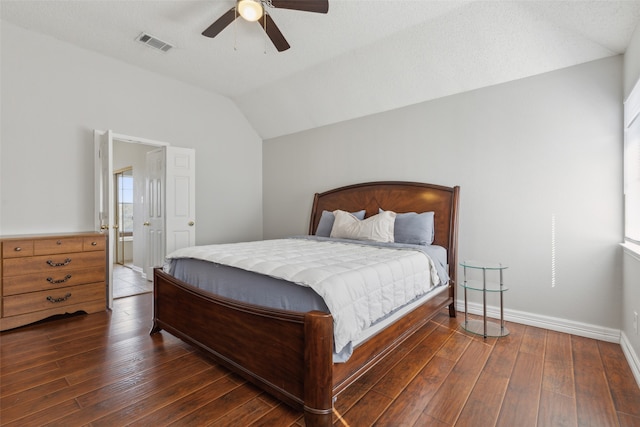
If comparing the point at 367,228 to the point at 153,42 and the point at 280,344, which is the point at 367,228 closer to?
the point at 280,344

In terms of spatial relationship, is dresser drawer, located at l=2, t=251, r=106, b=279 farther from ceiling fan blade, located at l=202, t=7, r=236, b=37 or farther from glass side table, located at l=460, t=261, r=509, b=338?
glass side table, located at l=460, t=261, r=509, b=338

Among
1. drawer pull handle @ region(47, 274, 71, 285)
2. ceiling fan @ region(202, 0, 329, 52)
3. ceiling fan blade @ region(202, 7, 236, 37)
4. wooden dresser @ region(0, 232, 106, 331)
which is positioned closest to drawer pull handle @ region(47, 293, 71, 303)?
wooden dresser @ region(0, 232, 106, 331)

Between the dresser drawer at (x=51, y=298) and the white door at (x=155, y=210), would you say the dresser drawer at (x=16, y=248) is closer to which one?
the dresser drawer at (x=51, y=298)

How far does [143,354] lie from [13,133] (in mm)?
2789

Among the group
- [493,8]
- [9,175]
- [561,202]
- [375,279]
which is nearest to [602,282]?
[561,202]

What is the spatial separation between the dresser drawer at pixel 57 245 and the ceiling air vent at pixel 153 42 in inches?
88.9

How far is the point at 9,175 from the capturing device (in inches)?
125

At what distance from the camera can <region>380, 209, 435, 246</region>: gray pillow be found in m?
3.24

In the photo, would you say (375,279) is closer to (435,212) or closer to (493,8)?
(435,212)

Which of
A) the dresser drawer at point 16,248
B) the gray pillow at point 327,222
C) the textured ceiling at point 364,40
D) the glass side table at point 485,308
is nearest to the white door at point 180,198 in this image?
the textured ceiling at point 364,40

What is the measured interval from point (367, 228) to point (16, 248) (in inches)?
134

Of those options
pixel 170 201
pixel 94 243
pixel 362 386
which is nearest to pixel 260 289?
pixel 362 386

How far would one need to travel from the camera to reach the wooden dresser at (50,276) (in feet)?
9.29

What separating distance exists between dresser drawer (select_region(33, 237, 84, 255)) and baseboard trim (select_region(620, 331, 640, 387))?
4764 millimetres
